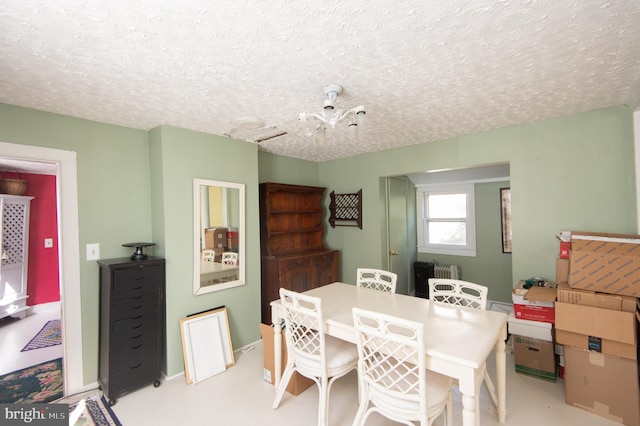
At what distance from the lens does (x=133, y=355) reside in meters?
2.40

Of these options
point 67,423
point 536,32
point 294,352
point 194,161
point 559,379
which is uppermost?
point 536,32

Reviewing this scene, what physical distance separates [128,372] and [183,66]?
241cm

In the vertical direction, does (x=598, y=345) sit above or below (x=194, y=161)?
below

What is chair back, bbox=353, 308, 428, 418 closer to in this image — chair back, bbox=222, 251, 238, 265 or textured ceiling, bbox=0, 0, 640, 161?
textured ceiling, bbox=0, 0, 640, 161

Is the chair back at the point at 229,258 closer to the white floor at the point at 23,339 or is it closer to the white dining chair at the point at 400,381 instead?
the white dining chair at the point at 400,381

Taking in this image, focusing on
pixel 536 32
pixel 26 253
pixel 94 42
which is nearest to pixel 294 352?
pixel 94 42

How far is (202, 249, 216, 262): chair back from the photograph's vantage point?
2.87 meters

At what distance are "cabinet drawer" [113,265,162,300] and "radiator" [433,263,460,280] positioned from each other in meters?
3.93

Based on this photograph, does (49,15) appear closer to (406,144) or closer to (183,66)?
(183,66)

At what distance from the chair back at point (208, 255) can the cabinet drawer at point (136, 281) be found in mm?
414

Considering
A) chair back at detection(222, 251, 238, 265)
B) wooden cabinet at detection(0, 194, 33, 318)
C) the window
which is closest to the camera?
chair back at detection(222, 251, 238, 265)

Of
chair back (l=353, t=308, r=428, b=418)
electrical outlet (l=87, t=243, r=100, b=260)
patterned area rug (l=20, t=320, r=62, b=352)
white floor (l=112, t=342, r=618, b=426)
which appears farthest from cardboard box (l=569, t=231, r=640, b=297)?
patterned area rug (l=20, t=320, r=62, b=352)

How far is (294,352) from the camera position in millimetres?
2100

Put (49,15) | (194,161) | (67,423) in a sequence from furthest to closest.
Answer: (194,161), (67,423), (49,15)
